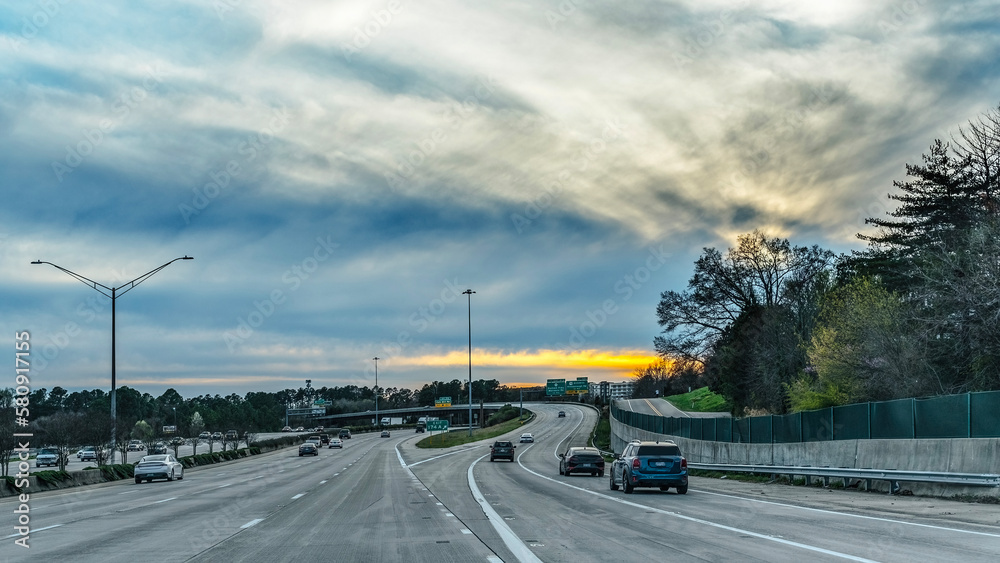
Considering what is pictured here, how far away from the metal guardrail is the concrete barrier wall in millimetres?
340

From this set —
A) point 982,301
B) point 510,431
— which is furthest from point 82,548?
point 510,431

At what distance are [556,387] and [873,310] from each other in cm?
11523

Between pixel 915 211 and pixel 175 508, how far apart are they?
4589cm

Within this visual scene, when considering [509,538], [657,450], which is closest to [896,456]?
[657,450]

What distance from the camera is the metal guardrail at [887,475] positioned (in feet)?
68.8

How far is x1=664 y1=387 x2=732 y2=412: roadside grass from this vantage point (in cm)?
11200

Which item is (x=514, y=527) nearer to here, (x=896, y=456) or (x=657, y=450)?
(x=657, y=450)

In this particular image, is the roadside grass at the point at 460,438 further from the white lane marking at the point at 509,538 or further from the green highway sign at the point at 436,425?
the white lane marking at the point at 509,538

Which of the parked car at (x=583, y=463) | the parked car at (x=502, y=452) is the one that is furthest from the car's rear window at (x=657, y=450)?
the parked car at (x=502, y=452)

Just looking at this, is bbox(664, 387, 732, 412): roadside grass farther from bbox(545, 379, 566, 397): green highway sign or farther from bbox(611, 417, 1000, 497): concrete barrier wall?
bbox(611, 417, 1000, 497): concrete barrier wall

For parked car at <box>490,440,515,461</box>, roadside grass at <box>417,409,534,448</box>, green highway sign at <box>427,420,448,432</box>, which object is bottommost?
roadside grass at <box>417,409,534,448</box>

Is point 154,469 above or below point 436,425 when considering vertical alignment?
above

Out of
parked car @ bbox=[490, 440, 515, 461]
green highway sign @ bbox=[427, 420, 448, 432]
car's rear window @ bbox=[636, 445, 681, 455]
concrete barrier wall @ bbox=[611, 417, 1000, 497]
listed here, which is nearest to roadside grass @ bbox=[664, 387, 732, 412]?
green highway sign @ bbox=[427, 420, 448, 432]

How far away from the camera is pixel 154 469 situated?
144ft
